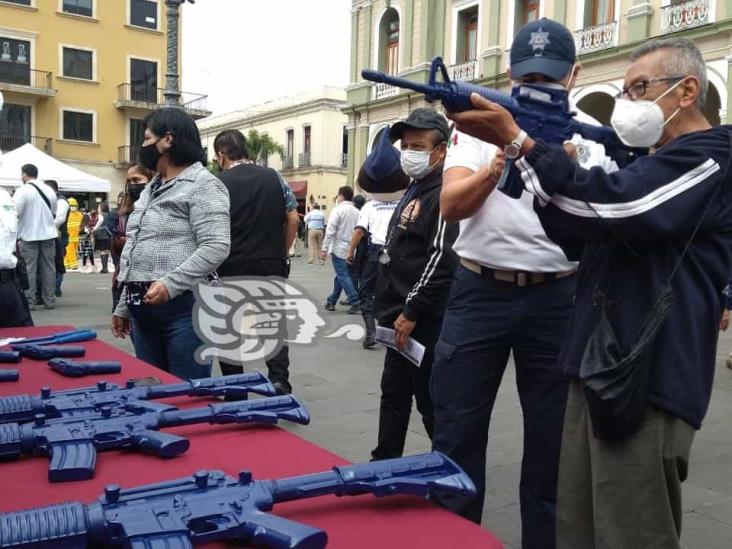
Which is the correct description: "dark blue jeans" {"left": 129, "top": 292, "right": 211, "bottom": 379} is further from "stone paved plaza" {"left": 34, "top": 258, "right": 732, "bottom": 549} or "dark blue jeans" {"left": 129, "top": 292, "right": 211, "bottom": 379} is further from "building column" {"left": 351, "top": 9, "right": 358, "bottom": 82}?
"building column" {"left": 351, "top": 9, "right": 358, "bottom": 82}

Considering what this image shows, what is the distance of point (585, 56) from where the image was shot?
60.3ft

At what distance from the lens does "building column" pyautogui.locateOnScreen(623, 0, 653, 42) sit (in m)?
16.9

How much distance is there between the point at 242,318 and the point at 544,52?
3.34 m

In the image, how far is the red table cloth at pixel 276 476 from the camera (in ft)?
4.21

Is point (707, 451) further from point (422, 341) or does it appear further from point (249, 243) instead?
point (249, 243)

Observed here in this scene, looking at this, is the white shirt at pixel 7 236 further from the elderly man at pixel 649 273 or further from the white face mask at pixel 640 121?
the white face mask at pixel 640 121

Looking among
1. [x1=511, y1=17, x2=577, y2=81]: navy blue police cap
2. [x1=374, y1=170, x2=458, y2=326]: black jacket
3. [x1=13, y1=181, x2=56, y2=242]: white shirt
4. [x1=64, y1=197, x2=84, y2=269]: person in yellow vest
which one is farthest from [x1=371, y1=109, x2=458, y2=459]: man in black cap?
[x1=64, y1=197, x2=84, y2=269]: person in yellow vest

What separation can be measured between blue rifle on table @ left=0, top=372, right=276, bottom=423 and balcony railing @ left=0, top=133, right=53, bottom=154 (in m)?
32.9

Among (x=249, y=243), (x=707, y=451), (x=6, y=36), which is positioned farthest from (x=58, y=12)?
(x=707, y=451)

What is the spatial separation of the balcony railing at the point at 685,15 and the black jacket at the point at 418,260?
50.8ft

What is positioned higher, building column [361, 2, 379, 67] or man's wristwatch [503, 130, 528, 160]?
building column [361, 2, 379, 67]

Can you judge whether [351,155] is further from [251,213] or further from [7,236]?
[7,236]

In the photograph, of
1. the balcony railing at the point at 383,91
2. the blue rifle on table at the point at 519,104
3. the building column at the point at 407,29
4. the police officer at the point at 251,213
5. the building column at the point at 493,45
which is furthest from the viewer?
the balcony railing at the point at 383,91

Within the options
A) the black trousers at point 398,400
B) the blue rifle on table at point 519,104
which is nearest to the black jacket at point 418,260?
the black trousers at point 398,400
